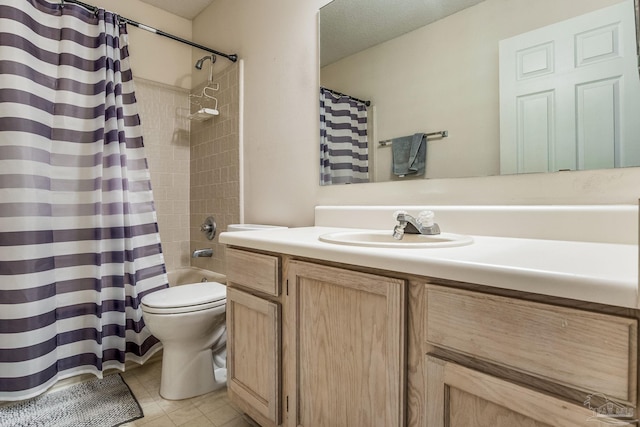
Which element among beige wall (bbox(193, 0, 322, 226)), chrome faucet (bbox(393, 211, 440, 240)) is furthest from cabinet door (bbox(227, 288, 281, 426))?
beige wall (bbox(193, 0, 322, 226))

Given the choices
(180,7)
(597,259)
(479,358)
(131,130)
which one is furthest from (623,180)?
(180,7)

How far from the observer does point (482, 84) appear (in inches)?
44.6

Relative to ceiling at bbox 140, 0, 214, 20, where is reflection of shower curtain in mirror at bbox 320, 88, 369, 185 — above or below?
below

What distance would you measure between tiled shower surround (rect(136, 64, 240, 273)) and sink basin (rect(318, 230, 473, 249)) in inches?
45.2

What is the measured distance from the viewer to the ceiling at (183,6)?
92.7 inches

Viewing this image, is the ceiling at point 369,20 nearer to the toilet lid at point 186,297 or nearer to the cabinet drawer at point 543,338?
the cabinet drawer at point 543,338

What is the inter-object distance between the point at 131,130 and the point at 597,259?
2126 mm

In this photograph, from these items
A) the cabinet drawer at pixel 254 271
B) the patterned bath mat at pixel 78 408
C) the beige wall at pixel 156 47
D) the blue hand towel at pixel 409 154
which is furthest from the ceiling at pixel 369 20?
the patterned bath mat at pixel 78 408

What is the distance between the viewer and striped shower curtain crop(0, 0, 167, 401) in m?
1.44

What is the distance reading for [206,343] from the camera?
1.63 metres

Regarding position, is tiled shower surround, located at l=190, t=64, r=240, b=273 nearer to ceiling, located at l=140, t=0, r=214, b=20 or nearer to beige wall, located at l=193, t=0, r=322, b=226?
beige wall, located at l=193, t=0, r=322, b=226

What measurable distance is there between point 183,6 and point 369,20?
1.71 meters

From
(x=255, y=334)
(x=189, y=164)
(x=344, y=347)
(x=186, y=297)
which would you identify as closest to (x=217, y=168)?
(x=189, y=164)

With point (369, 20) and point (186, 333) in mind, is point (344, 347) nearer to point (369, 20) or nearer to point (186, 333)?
point (186, 333)
